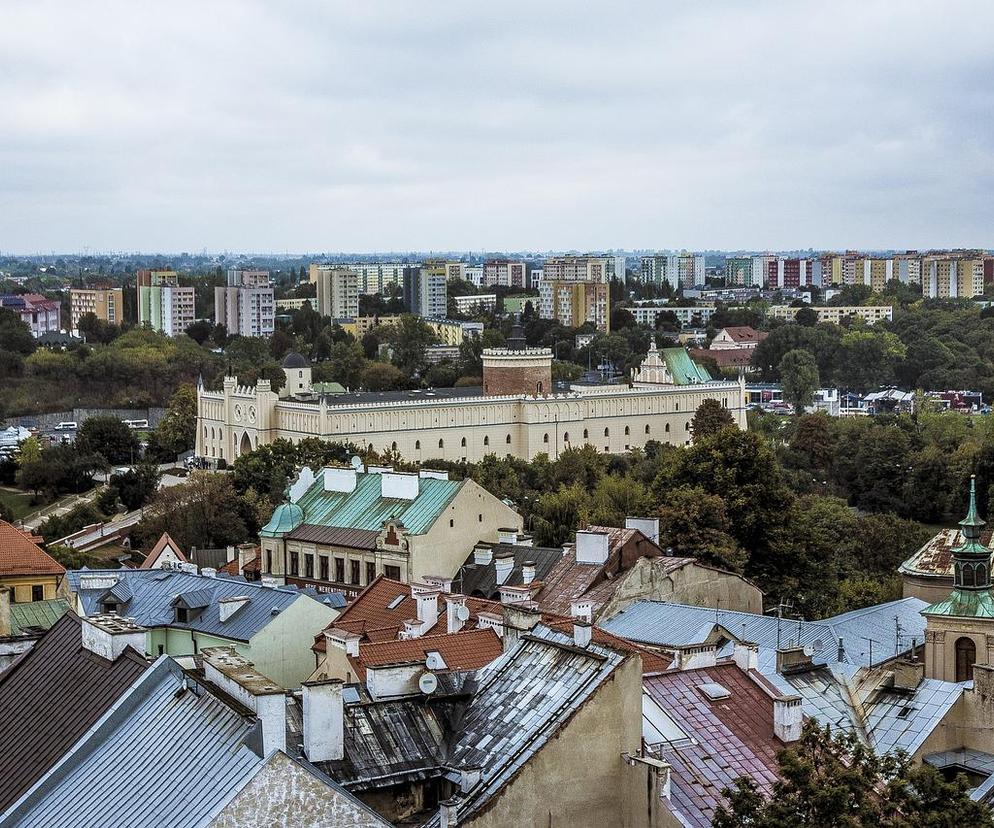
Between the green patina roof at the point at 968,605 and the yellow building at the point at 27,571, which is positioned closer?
the green patina roof at the point at 968,605

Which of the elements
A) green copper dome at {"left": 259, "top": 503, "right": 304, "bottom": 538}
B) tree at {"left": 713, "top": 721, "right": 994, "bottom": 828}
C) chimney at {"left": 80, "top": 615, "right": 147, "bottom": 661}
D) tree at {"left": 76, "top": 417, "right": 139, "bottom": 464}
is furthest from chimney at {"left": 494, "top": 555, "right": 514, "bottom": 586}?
tree at {"left": 76, "top": 417, "right": 139, "bottom": 464}

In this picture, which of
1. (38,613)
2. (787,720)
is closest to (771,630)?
(787,720)

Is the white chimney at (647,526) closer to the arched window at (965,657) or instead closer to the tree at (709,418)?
the arched window at (965,657)

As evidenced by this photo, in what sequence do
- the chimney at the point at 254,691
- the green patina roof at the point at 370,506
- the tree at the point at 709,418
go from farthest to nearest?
the tree at the point at 709,418, the green patina roof at the point at 370,506, the chimney at the point at 254,691

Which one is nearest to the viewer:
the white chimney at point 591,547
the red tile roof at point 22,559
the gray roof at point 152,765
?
the gray roof at point 152,765

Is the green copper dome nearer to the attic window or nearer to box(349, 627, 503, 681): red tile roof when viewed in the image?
box(349, 627, 503, 681): red tile roof

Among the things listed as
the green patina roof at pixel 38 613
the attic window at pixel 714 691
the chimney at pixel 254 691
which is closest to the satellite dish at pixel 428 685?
the chimney at pixel 254 691
